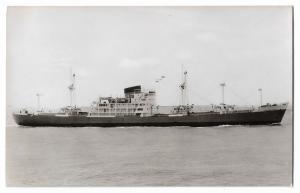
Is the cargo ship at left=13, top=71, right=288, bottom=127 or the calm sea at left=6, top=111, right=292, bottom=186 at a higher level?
the cargo ship at left=13, top=71, right=288, bottom=127

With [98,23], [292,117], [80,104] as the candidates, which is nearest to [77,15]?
[98,23]

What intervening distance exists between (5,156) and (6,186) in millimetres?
241

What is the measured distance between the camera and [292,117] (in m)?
5.22

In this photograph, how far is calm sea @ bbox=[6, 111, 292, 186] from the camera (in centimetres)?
527

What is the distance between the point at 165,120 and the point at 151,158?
38 cm

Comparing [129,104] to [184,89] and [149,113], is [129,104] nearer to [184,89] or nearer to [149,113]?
[149,113]

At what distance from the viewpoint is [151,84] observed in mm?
5367

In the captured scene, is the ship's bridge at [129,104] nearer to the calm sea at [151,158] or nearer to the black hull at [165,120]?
the black hull at [165,120]

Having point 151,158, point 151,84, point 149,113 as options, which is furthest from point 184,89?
point 151,158

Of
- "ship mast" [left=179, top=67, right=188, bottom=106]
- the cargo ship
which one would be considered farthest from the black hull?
"ship mast" [left=179, top=67, right=188, bottom=106]

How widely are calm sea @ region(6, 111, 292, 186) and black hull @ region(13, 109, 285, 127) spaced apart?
0.07 meters

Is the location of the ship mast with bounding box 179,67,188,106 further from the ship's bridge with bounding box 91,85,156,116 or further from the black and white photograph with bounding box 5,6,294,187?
the ship's bridge with bounding box 91,85,156,116

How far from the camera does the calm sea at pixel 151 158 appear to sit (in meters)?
5.27

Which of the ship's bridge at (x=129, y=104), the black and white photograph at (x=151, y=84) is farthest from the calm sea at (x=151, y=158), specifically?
the ship's bridge at (x=129, y=104)
